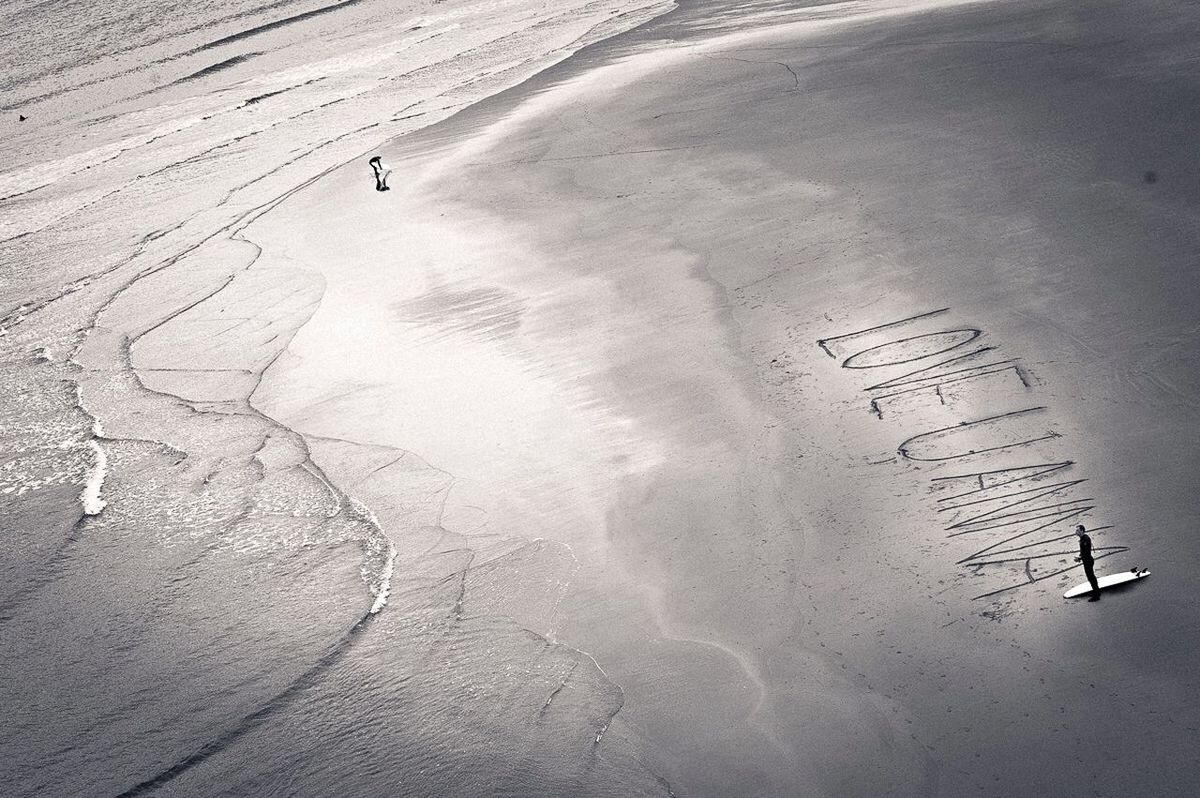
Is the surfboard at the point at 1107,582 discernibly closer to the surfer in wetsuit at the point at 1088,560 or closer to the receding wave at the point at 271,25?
the surfer in wetsuit at the point at 1088,560

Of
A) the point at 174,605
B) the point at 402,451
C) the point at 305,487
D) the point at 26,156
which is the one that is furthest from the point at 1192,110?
the point at 26,156

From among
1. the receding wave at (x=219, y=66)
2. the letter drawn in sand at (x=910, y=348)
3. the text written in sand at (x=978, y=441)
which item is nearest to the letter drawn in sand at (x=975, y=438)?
the text written in sand at (x=978, y=441)

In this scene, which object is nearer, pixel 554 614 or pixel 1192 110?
pixel 554 614

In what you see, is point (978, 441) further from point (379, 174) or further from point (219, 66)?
point (219, 66)

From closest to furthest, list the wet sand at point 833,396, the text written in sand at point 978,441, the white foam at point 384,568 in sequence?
the wet sand at point 833,396 < the text written in sand at point 978,441 < the white foam at point 384,568

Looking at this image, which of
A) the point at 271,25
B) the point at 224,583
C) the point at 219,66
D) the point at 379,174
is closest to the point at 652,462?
the point at 224,583

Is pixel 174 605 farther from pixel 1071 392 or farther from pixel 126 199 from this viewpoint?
pixel 126 199

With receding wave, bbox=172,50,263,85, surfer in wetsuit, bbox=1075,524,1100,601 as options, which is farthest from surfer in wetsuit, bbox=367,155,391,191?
receding wave, bbox=172,50,263,85
